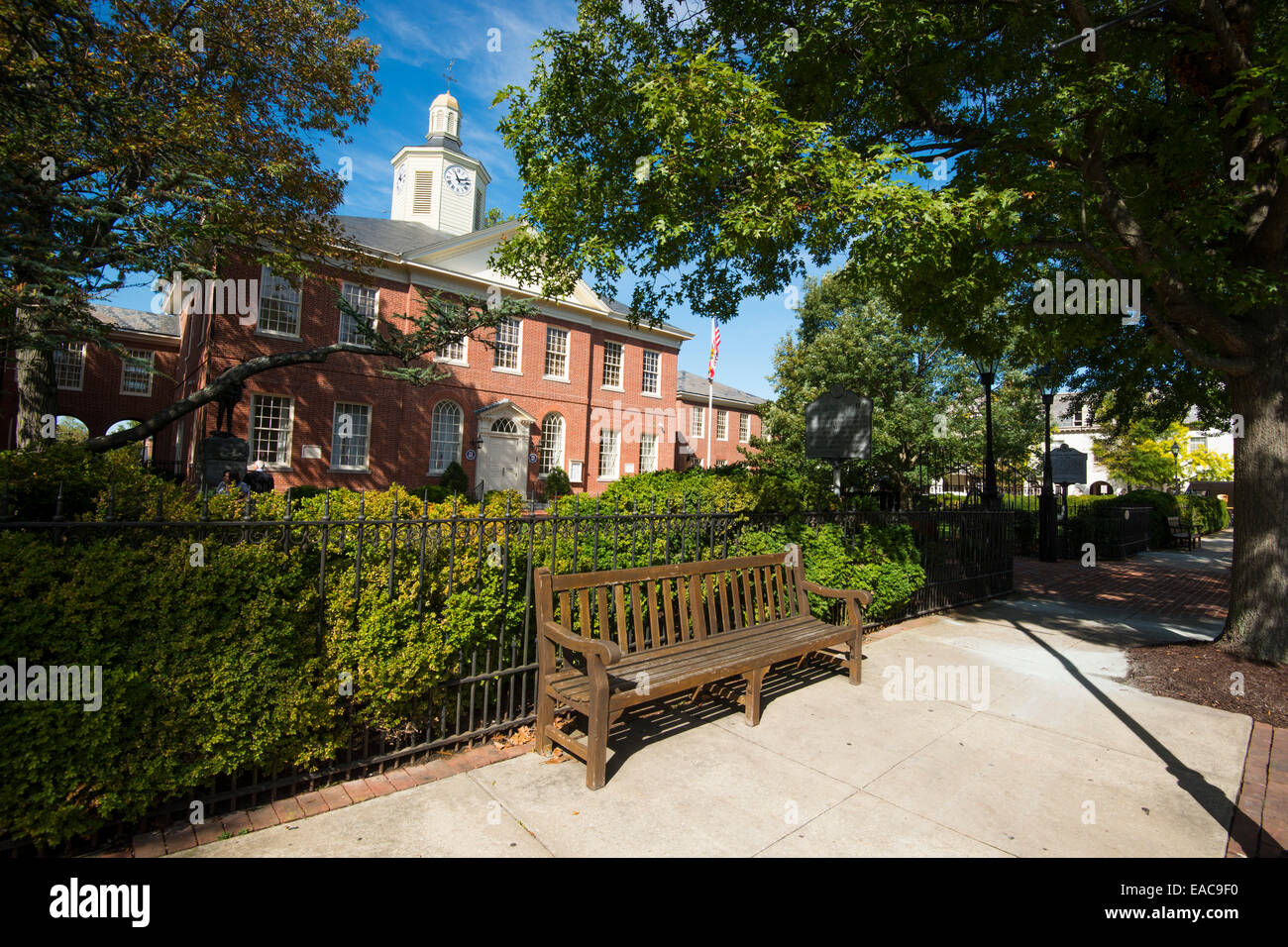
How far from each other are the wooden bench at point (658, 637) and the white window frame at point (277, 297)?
17.4 meters

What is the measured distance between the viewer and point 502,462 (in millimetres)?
22703

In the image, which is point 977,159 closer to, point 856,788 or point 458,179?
point 856,788

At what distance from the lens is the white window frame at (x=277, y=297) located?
17828 mm

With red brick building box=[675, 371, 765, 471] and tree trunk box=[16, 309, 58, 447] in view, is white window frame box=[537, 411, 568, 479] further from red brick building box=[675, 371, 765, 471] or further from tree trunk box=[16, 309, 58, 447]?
tree trunk box=[16, 309, 58, 447]

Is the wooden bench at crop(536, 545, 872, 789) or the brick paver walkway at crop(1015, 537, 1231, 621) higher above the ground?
the wooden bench at crop(536, 545, 872, 789)

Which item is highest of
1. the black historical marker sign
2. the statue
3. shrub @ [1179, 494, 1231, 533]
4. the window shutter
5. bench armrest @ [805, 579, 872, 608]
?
the window shutter

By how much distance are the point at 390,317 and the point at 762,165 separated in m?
17.6

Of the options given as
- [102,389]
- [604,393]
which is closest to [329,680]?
[604,393]

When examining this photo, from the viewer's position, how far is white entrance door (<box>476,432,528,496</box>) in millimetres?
22156

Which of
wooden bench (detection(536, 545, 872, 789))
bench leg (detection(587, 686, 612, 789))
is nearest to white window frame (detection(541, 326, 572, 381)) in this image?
wooden bench (detection(536, 545, 872, 789))

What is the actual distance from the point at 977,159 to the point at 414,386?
17879 millimetres

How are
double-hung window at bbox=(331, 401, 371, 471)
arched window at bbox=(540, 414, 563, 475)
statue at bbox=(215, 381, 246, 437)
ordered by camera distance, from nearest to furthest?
1. statue at bbox=(215, 381, 246, 437)
2. double-hung window at bbox=(331, 401, 371, 471)
3. arched window at bbox=(540, 414, 563, 475)

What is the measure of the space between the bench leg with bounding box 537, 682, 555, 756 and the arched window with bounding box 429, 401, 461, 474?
18.4m

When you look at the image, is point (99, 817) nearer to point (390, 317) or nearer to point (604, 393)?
→ point (390, 317)
